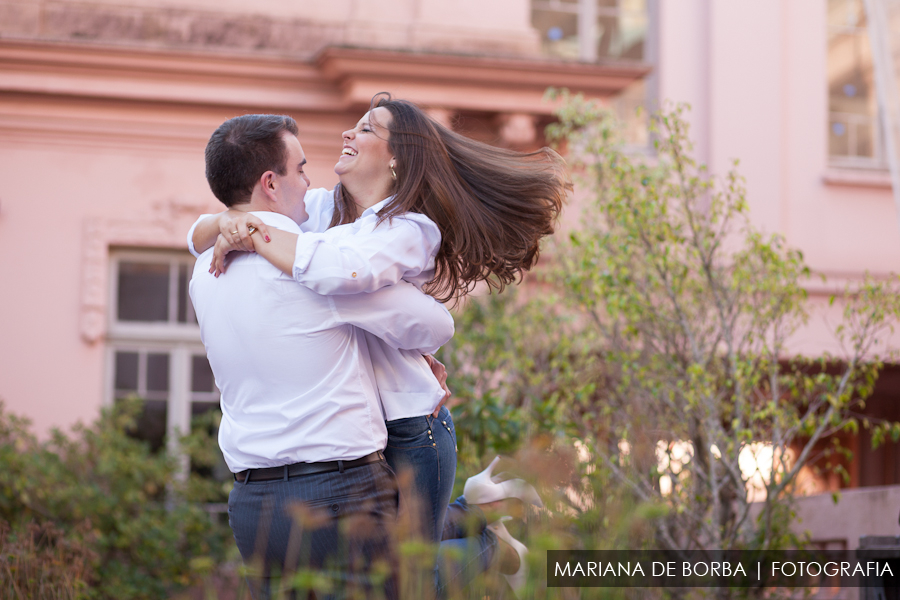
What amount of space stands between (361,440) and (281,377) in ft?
0.80

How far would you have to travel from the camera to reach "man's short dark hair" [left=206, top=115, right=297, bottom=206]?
233 centimetres

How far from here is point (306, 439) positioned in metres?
2.15

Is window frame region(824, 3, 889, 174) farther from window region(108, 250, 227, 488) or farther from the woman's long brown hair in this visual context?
the woman's long brown hair

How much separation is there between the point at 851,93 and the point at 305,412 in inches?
318

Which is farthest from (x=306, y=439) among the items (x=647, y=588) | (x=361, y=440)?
(x=647, y=588)

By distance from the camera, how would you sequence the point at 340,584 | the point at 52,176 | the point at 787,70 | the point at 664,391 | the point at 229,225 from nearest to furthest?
1. the point at 340,584
2. the point at 229,225
3. the point at 664,391
4. the point at 52,176
5. the point at 787,70

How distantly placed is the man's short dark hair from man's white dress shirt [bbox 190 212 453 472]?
16 cm

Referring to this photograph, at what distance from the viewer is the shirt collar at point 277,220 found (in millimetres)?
2271

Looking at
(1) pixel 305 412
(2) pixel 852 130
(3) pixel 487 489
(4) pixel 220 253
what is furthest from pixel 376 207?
(2) pixel 852 130

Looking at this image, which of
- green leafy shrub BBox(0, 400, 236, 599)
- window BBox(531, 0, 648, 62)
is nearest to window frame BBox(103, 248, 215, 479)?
green leafy shrub BBox(0, 400, 236, 599)

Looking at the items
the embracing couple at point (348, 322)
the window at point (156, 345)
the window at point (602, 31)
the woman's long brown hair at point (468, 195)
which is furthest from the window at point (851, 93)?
the embracing couple at point (348, 322)

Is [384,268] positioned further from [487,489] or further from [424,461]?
[487,489]

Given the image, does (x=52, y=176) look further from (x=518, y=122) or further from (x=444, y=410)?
(x=444, y=410)

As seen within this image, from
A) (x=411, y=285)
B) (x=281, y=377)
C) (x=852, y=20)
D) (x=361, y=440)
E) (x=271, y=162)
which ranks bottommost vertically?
(x=361, y=440)
